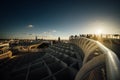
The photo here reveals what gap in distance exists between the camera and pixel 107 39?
19.5m

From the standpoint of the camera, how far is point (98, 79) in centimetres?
241

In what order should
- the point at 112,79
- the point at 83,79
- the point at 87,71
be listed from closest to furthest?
1. the point at 112,79
2. the point at 87,71
3. the point at 83,79

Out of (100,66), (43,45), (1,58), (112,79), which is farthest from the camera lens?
(43,45)

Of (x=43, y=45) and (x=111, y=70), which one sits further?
(x=43, y=45)

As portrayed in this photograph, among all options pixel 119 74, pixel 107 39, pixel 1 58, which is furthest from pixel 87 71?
pixel 1 58

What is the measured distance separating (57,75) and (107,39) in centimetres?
1525

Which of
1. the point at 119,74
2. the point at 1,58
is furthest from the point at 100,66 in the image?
the point at 1,58

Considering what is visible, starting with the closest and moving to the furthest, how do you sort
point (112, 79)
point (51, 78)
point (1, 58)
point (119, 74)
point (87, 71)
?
point (112, 79) → point (119, 74) → point (87, 71) → point (51, 78) → point (1, 58)

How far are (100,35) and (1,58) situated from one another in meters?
20.5

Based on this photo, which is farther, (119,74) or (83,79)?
(83,79)

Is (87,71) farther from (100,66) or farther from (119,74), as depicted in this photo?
(119,74)

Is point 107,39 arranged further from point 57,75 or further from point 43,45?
point 43,45

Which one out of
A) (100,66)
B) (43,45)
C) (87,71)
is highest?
(100,66)

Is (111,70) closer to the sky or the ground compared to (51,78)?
closer to the sky
